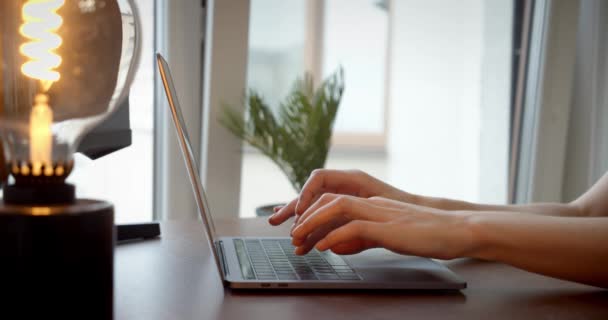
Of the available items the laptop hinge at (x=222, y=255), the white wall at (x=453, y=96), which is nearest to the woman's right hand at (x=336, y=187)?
the laptop hinge at (x=222, y=255)

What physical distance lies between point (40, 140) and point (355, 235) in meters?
0.40

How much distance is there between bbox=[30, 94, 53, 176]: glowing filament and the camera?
0.44 meters

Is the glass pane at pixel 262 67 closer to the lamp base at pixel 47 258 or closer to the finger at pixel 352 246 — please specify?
the finger at pixel 352 246

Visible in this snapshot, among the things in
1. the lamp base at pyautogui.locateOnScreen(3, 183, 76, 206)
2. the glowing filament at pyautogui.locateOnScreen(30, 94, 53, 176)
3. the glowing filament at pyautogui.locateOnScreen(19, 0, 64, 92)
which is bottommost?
the lamp base at pyautogui.locateOnScreen(3, 183, 76, 206)

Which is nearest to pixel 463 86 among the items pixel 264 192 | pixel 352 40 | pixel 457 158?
pixel 457 158

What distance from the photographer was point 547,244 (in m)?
0.73

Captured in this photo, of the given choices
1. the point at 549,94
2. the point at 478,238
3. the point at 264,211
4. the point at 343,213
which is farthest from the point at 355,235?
the point at 549,94

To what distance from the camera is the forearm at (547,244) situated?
0.72m

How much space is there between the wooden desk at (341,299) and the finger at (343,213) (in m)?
0.10

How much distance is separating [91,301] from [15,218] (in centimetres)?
8

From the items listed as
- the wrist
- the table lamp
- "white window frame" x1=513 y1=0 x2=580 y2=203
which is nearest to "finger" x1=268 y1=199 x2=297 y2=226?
the wrist

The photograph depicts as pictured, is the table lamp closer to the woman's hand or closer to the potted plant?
the woman's hand

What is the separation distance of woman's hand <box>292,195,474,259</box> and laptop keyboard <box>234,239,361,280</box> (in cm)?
3

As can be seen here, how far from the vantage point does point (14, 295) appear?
1.39 ft
